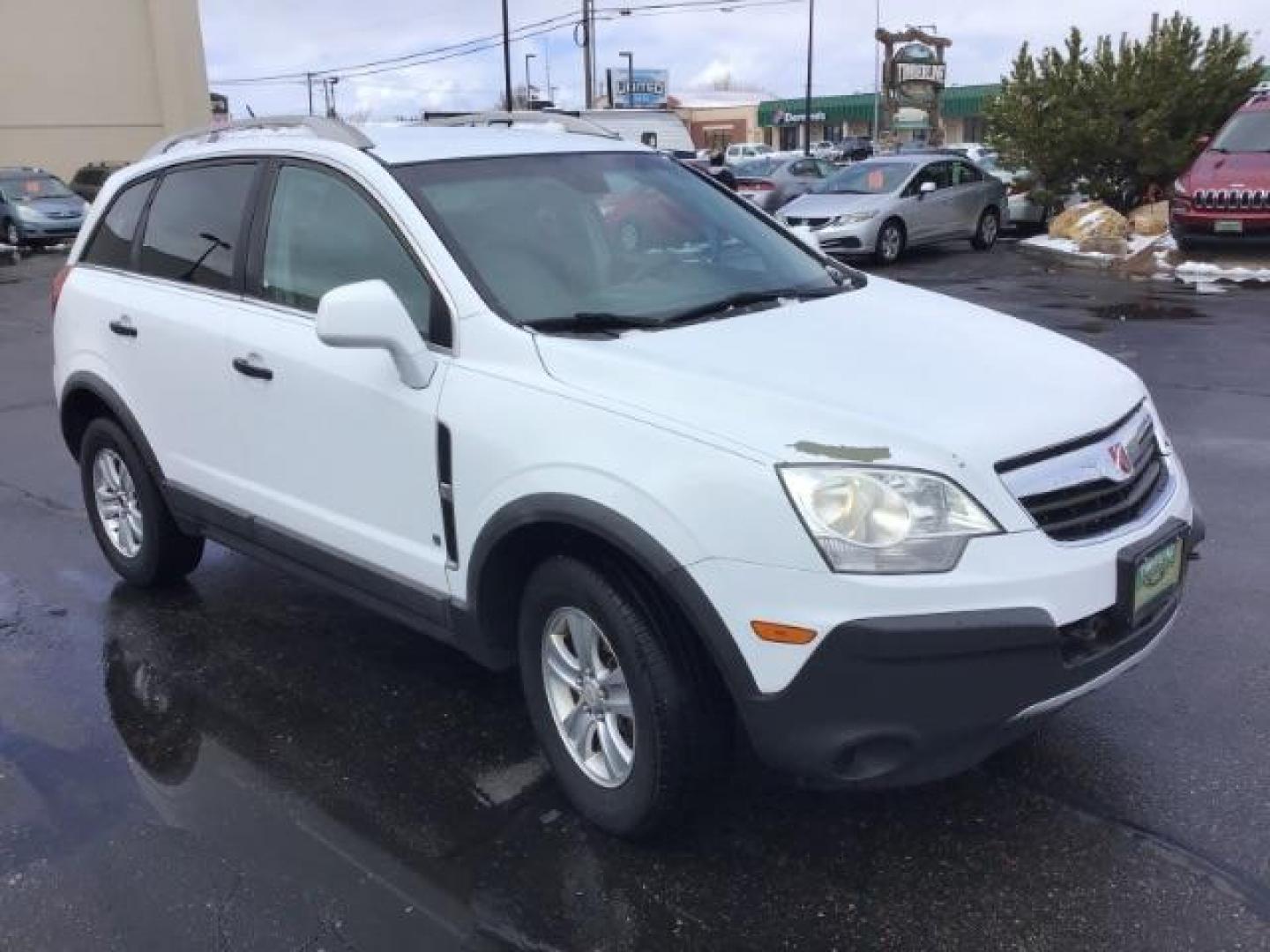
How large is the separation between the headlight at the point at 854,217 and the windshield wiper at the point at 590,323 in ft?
46.1

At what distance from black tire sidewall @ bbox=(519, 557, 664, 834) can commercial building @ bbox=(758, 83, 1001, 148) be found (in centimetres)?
7744

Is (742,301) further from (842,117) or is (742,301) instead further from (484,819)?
(842,117)

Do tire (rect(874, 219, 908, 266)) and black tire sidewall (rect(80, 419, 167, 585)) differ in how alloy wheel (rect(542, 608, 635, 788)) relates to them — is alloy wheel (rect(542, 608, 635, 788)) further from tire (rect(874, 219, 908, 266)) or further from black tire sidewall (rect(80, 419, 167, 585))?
tire (rect(874, 219, 908, 266))

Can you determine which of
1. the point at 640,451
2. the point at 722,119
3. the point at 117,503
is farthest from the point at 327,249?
the point at 722,119

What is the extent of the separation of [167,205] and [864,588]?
332 cm

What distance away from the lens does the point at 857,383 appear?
2961 mm

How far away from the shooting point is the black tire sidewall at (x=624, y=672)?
2.90 metres

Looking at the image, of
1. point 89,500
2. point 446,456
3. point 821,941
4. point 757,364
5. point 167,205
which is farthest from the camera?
point 89,500

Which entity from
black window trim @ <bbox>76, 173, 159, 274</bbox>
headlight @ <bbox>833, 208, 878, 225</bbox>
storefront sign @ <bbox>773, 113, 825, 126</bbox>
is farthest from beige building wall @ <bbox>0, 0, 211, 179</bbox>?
storefront sign @ <bbox>773, 113, 825, 126</bbox>

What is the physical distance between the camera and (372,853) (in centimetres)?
318

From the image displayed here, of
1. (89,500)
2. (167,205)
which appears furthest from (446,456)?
(89,500)

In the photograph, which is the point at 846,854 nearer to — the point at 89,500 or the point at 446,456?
the point at 446,456

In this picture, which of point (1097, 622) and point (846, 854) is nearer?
point (1097, 622)

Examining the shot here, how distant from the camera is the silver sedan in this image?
16.8m
